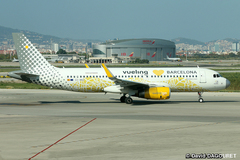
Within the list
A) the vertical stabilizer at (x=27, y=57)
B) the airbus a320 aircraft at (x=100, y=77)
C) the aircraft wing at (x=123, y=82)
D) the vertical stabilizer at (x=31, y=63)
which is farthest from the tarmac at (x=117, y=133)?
the vertical stabilizer at (x=27, y=57)

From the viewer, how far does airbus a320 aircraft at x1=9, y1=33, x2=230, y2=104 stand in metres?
Result: 32.4

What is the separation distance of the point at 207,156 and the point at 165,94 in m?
17.2

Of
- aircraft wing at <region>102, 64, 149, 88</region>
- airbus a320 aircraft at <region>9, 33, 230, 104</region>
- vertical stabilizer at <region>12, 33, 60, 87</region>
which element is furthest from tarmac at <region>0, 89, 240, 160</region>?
vertical stabilizer at <region>12, 33, 60, 87</region>

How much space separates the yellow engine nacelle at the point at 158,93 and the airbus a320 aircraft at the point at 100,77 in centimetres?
110

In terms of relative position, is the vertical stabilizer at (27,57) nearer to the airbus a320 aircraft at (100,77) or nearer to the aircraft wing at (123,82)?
the airbus a320 aircraft at (100,77)

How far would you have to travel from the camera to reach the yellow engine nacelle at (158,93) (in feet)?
100

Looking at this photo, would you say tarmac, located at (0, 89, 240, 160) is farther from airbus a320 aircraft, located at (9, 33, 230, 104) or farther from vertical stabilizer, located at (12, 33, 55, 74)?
vertical stabilizer, located at (12, 33, 55, 74)

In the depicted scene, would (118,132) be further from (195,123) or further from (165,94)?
(165,94)

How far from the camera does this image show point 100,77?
1292 inches

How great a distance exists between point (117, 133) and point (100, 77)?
15215 millimetres

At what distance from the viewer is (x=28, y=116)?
2427 cm

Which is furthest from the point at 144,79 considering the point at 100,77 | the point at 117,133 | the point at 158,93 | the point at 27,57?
the point at 117,133

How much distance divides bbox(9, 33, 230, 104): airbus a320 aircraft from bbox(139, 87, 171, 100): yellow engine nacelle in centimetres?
110

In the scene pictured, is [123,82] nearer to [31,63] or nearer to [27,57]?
[31,63]
